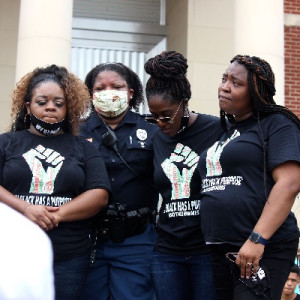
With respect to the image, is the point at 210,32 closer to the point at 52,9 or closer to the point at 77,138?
the point at 52,9

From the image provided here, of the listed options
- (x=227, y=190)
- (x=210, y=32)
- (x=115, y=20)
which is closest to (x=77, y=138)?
(x=227, y=190)

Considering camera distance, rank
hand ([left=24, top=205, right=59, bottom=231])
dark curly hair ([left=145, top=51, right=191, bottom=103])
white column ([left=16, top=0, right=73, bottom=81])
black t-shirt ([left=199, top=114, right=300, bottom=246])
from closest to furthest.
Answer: black t-shirt ([left=199, top=114, right=300, bottom=246]) < hand ([left=24, top=205, right=59, bottom=231]) < dark curly hair ([left=145, top=51, right=191, bottom=103]) < white column ([left=16, top=0, right=73, bottom=81])

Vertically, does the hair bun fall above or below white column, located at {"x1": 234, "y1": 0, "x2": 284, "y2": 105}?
below

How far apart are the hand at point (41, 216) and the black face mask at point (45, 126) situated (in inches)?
19.8

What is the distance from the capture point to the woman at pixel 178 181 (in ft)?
11.3

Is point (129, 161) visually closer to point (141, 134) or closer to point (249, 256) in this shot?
point (141, 134)

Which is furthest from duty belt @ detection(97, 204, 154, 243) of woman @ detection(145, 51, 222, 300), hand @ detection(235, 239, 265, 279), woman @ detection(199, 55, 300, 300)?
hand @ detection(235, 239, 265, 279)

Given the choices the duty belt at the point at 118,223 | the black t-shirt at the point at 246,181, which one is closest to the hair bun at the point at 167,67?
the black t-shirt at the point at 246,181

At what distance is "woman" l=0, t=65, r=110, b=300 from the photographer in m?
3.33

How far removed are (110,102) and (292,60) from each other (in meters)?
7.62

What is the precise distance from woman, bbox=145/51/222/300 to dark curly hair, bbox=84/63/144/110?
426 mm

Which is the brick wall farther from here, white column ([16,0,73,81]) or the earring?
the earring

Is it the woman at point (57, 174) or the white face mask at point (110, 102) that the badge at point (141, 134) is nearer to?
the white face mask at point (110, 102)

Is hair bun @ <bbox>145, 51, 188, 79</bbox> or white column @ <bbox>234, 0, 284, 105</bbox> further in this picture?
white column @ <bbox>234, 0, 284, 105</bbox>
